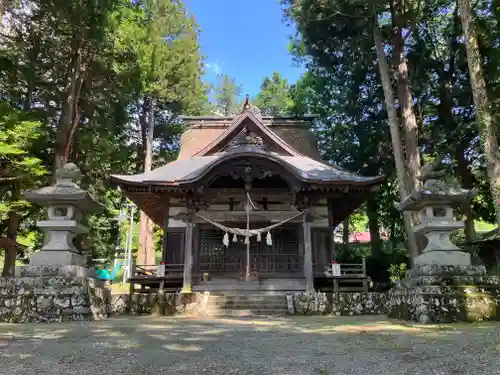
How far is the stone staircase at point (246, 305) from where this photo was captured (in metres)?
9.98

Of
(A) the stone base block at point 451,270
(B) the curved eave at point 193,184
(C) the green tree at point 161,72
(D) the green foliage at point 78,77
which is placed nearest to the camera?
(A) the stone base block at point 451,270

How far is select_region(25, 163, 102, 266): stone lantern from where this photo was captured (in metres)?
8.01

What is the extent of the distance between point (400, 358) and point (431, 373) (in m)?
0.68

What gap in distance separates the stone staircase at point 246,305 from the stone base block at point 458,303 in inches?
163

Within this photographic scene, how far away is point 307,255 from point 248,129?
5384 millimetres

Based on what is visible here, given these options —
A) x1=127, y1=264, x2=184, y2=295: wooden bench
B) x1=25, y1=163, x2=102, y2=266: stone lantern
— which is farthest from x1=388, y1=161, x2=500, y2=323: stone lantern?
x1=25, y1=163, x2=102, y2=266: stone lantern

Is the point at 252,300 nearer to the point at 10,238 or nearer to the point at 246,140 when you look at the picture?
the point at 246,140

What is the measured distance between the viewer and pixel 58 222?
814 centimetres

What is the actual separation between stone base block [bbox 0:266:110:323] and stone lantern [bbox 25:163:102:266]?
0.82ft

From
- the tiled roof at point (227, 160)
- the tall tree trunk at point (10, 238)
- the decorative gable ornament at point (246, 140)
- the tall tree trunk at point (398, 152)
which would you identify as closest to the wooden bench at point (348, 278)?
the tall tree trunk at point (398, 152)

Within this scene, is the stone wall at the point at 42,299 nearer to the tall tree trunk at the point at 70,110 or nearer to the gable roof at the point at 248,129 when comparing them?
the tall tree trunk at the point at 70,110

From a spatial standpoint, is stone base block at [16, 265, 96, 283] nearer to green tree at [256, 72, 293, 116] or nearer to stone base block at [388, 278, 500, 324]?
stone base block at [388, 278, 500, 324]

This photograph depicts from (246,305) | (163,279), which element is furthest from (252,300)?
(163,279)

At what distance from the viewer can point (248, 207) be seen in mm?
11703
